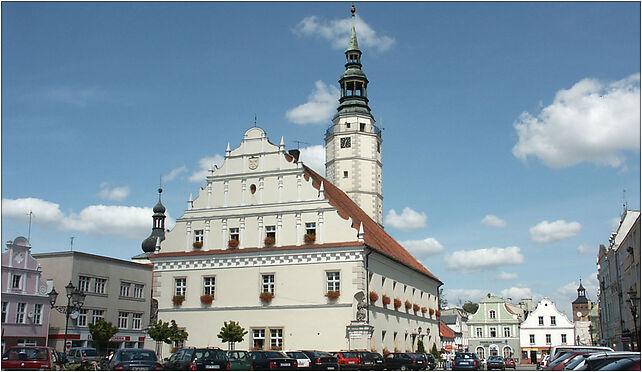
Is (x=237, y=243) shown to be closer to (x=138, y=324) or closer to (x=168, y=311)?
(x=168, y=311)

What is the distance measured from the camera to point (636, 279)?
135 ft

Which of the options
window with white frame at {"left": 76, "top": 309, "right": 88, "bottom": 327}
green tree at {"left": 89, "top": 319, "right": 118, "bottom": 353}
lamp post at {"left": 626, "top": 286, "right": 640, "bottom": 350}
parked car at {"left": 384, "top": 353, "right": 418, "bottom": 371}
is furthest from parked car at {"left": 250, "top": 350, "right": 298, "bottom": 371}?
window with white frame at {"left": 76, "top": 309, "right": 88, "bottom": 327}

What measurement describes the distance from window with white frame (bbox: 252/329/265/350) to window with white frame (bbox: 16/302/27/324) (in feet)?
61.9

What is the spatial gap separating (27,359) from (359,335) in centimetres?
1964

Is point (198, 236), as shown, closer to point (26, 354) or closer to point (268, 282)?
point (268, 282)

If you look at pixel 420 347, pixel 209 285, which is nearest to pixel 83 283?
pixel 209 285

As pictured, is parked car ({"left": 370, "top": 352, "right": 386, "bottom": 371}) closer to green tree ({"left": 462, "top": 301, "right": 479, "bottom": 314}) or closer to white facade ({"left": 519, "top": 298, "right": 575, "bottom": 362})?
white facade ({"left": 519, "top": 298, "right": 575, "bottom": 362})

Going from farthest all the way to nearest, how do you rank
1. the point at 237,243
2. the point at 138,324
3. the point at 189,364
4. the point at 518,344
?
the point at 518,344
the point at 138,324
the point at 237,243
the point at 189,364

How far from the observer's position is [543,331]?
78.1m

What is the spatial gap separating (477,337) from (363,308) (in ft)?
151

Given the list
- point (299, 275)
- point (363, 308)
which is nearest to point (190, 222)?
point (299, 275)

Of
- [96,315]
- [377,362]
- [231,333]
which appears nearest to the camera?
[377,362]

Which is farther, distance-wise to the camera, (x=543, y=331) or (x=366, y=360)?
(x=543, y=331)

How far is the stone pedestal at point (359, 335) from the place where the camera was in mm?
38406
